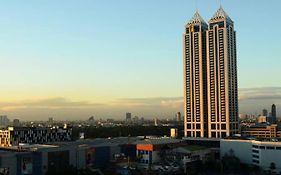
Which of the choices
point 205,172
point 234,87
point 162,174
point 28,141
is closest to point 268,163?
point 205,172

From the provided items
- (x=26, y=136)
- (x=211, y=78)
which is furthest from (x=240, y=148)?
(x=26, y=136)

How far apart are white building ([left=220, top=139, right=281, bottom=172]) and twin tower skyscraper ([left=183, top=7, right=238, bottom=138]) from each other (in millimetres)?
6936

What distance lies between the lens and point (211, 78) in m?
47.0

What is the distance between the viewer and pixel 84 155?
34.4m

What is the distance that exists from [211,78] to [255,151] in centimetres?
1268

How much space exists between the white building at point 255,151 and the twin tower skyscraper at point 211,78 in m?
6.94

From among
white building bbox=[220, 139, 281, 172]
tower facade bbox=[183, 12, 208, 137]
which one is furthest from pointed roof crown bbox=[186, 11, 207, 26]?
white building bbox=[220, 139, 281, 172]

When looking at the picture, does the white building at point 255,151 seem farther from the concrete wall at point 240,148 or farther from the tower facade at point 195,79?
the tower facade at point 195,79

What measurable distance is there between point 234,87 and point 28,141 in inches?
945

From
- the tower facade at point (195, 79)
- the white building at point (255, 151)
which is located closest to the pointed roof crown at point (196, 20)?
the tower facade at point (195, 79)

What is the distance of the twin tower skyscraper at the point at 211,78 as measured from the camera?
46.0 m

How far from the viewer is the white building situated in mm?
34531

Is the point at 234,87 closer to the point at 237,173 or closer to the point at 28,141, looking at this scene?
the point at 237,173

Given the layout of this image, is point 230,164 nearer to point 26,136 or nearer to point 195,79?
point 195,79
